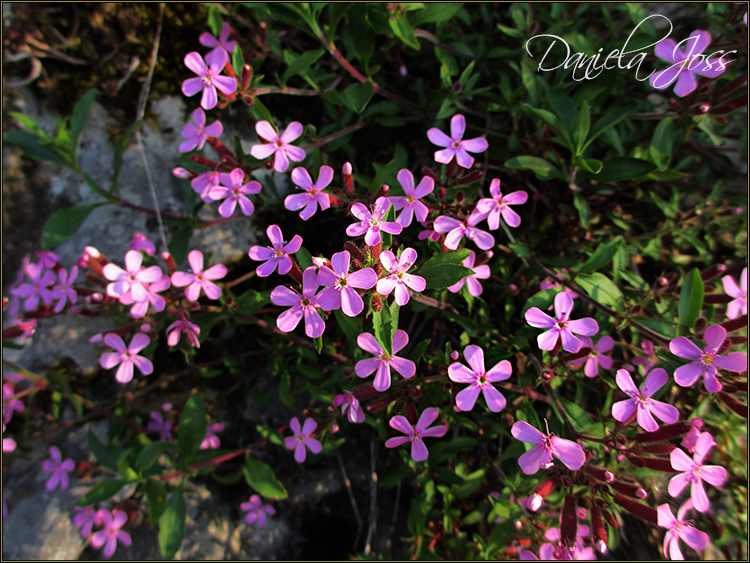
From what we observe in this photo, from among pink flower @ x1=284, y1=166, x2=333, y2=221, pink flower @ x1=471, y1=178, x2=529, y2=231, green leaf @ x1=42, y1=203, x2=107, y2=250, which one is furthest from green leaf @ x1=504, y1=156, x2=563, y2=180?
green leaf @ x1=42, y1=203, x2=107, y2=250

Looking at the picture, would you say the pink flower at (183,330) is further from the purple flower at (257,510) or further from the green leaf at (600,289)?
the green leaf at (600,289)

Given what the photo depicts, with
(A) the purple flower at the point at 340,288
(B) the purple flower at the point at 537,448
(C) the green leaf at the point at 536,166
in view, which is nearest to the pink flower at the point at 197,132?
(A) the purple flower at the point at 340,288

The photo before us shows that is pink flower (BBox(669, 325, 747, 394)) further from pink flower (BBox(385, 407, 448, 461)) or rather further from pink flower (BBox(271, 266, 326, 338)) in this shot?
pink flower (BBox(271, 266, 326, 338))

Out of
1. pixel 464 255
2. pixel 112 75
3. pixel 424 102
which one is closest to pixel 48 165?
pixel 112 75

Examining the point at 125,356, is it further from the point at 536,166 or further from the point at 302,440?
the point at 536,166

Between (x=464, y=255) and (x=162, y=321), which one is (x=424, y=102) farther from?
(x=162, y=321)
